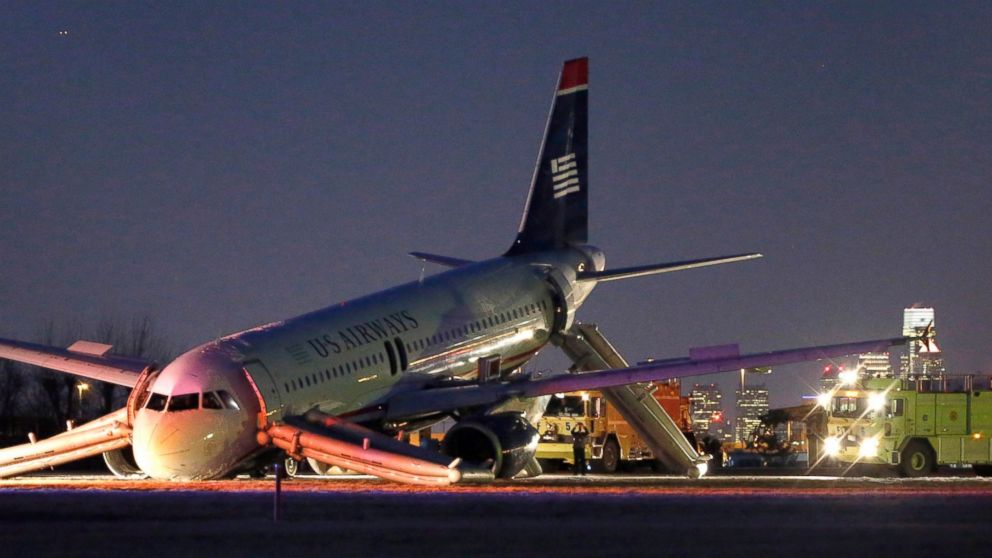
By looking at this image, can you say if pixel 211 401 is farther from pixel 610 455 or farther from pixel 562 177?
pixel 610 455

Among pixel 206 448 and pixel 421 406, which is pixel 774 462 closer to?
pixel 421 406

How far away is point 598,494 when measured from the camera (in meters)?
30.2

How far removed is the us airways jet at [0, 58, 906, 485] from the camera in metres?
33.6

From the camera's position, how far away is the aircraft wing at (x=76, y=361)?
3900 cm

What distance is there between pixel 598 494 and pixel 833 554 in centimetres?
1164

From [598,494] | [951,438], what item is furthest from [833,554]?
[951,438]

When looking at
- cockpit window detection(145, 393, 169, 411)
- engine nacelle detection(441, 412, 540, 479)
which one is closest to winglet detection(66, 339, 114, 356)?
cockpit window detection(145, 393, 169, 411)

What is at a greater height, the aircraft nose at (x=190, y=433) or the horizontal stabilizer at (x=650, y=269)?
the horizontal stabilizer at (x=650, y=269)

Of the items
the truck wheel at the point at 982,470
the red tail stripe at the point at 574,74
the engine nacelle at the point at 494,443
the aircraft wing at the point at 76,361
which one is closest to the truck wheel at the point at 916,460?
the truck wheel at the point at 982,470

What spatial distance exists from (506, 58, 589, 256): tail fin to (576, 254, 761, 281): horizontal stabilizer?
207cm

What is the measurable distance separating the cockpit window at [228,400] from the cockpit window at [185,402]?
489mm

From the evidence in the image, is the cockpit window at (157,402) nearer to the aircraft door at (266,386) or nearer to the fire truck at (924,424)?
the aircraft door at (266,386)

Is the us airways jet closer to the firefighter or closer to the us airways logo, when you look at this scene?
the us airways logo

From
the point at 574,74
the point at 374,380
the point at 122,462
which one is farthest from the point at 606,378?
the point at 574,74
